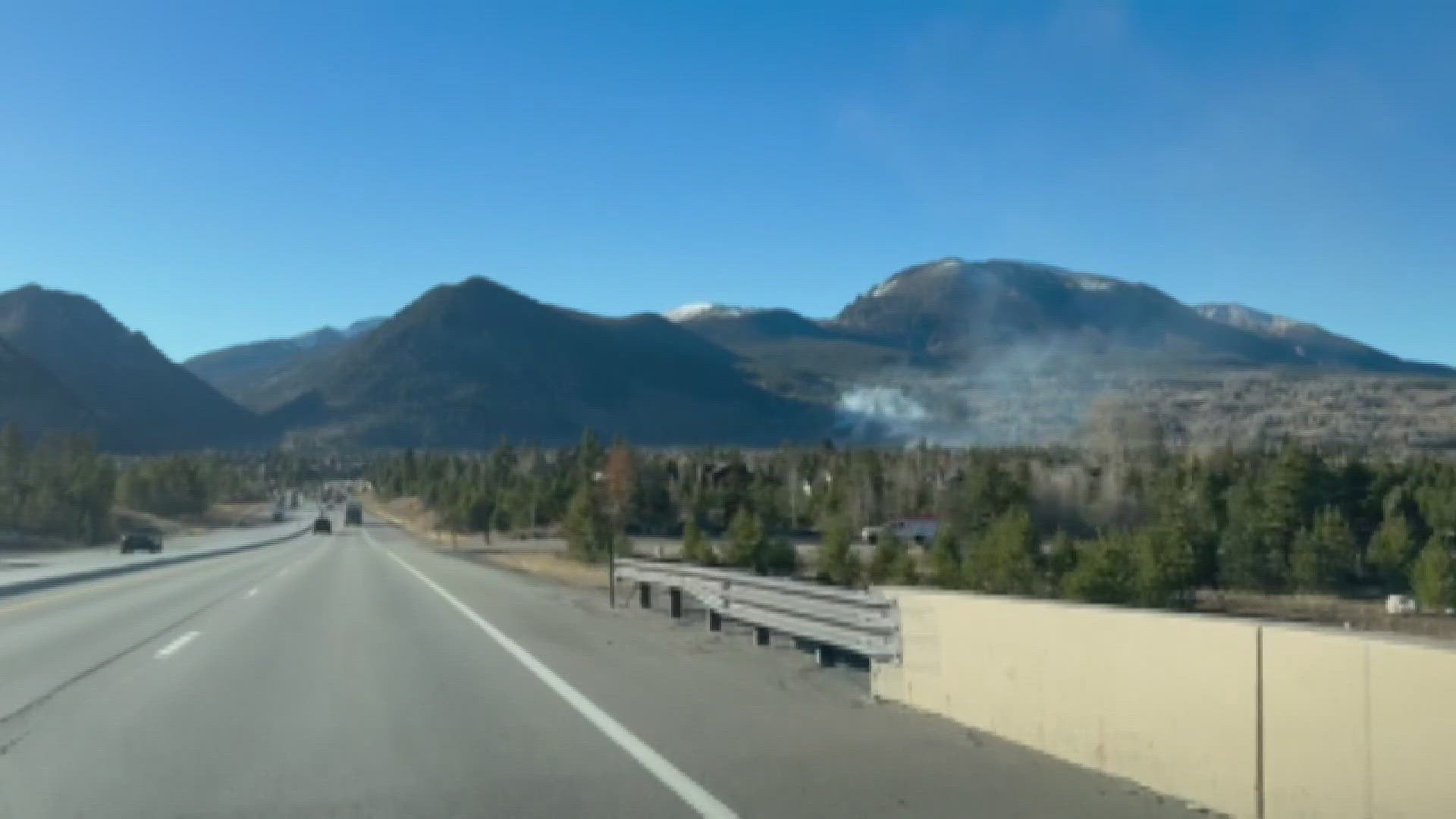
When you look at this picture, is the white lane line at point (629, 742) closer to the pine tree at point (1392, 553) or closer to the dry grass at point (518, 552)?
the dry grass at point (518, 552)

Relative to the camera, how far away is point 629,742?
1107cm

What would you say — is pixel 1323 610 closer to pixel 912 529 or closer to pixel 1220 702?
pixel 912 529

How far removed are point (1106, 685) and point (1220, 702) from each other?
1225 millimetres

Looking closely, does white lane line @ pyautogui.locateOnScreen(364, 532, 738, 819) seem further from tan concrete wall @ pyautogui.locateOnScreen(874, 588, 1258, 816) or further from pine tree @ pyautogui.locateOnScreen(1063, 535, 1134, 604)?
pine tree @ pyautogui.locateOnScreen(1063, 535, 1134, 604)

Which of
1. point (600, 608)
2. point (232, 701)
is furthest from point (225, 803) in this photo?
point (600, 608)

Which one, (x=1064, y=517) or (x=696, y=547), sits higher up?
(x=1064, y=517)

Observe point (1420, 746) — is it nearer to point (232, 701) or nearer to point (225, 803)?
point (225, 803)

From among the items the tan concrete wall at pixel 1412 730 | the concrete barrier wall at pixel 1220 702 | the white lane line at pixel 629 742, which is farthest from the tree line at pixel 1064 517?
the tan concrete wall at pixel 1412 730

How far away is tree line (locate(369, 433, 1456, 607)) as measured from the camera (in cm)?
7100

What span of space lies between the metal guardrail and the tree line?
2818 cm

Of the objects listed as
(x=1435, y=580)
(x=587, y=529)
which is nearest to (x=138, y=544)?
(x=587, y=529)

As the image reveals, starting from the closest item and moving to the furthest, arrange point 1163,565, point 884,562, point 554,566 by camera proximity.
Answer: point 554,566
point 1163,565
point 884,562

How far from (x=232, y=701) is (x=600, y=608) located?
45.1 ft

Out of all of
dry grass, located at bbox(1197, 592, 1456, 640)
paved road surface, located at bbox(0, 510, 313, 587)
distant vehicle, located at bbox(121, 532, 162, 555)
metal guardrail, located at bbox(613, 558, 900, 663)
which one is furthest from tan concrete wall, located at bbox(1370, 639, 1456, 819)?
distant vehicle, located at bbox(121, 532, 162, 555)
